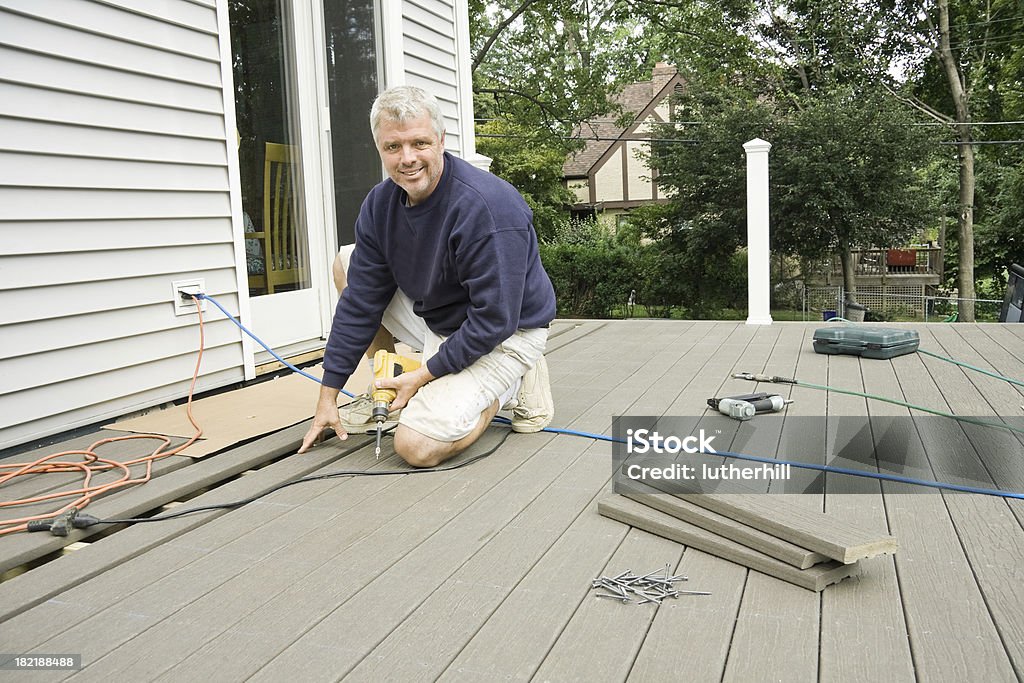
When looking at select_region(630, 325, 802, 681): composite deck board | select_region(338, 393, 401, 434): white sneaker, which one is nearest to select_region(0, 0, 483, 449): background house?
select_region(338, 393, 401, 434): white sneaker

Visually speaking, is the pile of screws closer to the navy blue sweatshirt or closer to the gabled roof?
the navy blue sweatshirt

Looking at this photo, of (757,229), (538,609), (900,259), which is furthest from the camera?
(900,259)

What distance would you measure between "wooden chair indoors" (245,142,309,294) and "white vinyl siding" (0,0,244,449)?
0.36 metres

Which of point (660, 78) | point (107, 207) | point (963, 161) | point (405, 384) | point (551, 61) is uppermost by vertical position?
point (660, 78)

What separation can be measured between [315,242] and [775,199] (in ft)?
42.2

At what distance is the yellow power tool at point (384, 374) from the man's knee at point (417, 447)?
2.6 inches

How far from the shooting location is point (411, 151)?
2387mm

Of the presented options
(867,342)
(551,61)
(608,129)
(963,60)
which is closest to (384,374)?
(867,342)

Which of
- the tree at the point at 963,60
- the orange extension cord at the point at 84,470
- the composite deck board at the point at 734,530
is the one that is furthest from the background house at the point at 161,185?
the tree at the point at 963,60

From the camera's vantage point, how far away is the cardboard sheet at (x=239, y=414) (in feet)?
9.41

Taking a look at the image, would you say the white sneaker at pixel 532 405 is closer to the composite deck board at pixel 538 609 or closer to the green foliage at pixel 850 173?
the composite deck board at pixel 538 609

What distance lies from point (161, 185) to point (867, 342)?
10.5ft

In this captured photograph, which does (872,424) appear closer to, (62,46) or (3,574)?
(3,574)

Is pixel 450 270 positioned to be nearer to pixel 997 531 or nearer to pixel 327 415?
pixel 327 415
